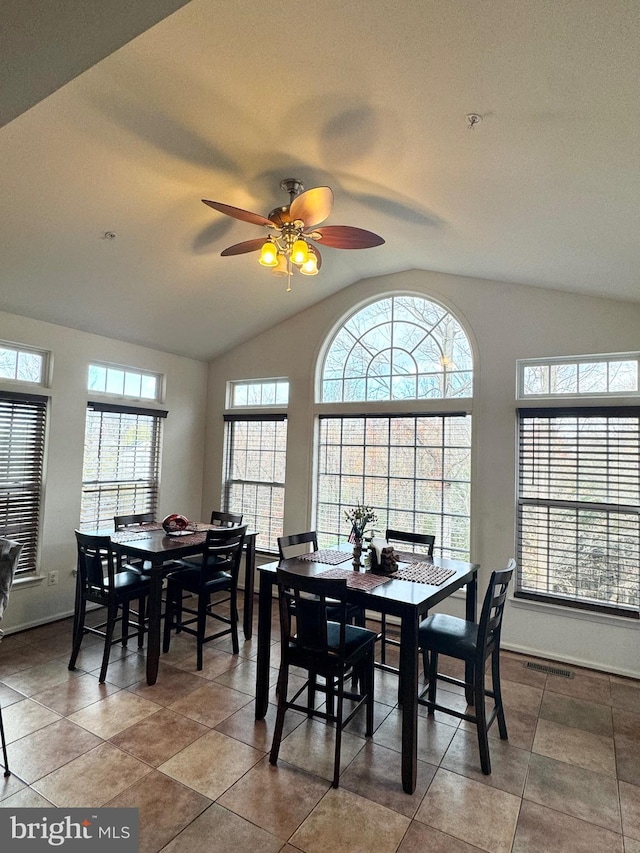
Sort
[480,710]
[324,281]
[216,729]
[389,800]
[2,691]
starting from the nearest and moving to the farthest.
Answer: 1. [389,800]
2. [480,710]
3. [216,729]
4. [2,691]
5. [324,281]

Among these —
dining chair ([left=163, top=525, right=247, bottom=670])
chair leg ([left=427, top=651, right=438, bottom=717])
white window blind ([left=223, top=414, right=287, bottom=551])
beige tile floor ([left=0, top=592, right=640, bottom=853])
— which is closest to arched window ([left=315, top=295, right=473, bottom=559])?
white window blind ([left=223, top=414, right=287, bottom=551])

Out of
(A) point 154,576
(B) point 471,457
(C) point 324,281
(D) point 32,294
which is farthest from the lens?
(C) point 324,281

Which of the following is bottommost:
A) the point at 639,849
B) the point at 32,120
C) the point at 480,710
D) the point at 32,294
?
the point at 639,849

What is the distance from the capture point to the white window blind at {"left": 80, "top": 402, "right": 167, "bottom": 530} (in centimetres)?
463

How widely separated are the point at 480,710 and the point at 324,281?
12.6 feet

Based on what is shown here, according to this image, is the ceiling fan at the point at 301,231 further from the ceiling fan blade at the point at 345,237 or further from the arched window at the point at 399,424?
the arched window at the point at 399,424

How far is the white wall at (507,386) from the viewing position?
3650 millimetres

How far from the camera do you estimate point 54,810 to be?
2064 millimetres

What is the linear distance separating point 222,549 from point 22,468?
1.95 meters

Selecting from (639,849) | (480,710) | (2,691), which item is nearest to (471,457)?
(480,710)

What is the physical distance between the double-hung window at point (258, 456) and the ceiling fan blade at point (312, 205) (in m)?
2.83

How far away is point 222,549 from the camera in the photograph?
3756mm

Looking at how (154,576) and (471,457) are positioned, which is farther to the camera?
(471,457)

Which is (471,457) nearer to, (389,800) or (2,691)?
(389,800)
